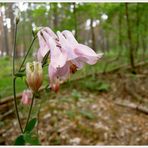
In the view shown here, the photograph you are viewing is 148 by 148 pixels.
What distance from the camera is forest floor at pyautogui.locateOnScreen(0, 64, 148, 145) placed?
11.5 feet

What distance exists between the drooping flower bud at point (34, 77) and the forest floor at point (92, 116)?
2287 mm

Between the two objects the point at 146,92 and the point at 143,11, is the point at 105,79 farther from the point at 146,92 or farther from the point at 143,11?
the point at 143,11

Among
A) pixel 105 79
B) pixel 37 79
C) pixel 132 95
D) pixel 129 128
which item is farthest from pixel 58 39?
pixel 105 79

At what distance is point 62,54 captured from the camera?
502mm

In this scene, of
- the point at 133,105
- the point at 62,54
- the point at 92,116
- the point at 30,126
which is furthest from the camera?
the point at 133,105

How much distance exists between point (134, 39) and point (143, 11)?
2.13ft

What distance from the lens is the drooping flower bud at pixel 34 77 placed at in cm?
51

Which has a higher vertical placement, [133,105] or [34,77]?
[34,77]

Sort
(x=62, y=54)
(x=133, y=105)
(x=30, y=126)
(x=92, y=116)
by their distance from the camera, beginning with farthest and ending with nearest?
1. (x=133, y=105)
2. (x=92, y=116)
3. (x=30, y=126)
4. (x=62, y=54)

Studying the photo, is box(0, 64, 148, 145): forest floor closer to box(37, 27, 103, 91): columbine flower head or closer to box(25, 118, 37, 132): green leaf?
box(25, 118, 37, 132): green leaf

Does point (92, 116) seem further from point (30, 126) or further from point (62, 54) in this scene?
point (62, 54)

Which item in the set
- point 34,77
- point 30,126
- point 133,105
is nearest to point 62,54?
point 34,77

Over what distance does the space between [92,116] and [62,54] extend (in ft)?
11.3

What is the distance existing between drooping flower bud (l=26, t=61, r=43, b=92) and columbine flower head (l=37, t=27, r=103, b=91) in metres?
0.02
